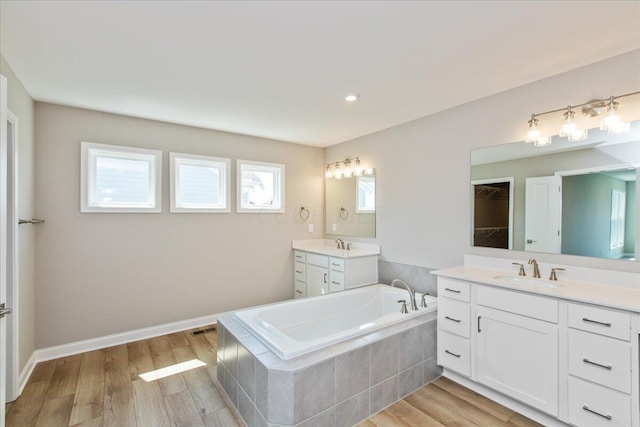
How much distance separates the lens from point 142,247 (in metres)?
3.40

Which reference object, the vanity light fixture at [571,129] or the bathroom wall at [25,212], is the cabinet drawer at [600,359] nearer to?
the vanity light fixture at [571,129]

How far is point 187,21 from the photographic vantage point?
170 centimetres

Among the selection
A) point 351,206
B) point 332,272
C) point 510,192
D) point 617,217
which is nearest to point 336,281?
point 332,272

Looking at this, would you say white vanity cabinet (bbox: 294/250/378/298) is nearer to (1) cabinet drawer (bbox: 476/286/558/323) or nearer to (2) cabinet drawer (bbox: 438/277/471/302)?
(2) cabinet drawer (bbox: 438/277/471/302)

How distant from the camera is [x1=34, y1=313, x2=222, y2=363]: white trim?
2922 millimetres

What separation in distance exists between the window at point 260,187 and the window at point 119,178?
101 centimetres

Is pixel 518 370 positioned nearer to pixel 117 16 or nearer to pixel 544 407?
pixel 544 407

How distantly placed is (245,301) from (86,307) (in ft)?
5.64

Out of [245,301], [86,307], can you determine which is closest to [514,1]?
[245,301]

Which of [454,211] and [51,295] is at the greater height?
[454,211]

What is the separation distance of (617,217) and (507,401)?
59.3 inches

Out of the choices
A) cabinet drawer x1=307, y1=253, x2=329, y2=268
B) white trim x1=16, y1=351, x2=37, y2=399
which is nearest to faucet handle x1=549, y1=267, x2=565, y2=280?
cabinet drawer x1=307, y1=253, x2=329, y2=268

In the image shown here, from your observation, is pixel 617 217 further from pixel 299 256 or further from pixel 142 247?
pixel 142 247

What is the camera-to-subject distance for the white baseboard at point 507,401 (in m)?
2.00
